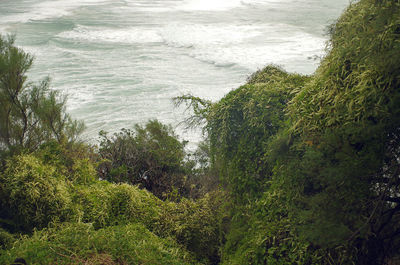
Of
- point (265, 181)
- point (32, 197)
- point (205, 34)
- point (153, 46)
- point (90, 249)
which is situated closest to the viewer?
point (90, 249)

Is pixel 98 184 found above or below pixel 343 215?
below

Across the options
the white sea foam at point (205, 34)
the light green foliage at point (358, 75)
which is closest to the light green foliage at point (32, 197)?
the light green foliage at point (358, 75)

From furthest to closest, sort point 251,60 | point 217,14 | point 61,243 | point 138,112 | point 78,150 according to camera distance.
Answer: point 217,14, point 251,60, point 138,112, point 78,150, point 61,243

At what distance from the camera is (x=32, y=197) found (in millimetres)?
3148

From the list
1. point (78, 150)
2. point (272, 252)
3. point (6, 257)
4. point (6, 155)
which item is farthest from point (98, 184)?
point (272, 252)

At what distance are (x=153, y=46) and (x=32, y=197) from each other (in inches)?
858

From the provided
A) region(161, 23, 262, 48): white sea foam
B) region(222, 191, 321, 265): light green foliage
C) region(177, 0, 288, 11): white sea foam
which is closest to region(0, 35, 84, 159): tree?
region(222, 191, 321, 265): light green foliage

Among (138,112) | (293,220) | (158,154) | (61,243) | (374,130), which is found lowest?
(138,112)

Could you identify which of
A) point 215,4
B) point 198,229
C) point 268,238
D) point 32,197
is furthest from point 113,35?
point 268,238

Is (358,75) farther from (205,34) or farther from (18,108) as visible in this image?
(205,34)

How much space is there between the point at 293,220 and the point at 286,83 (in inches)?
43.7

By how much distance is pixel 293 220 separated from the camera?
2137 mm

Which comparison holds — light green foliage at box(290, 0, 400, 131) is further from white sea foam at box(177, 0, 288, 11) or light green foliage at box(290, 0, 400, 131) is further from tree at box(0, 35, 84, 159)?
white sea foam at box(177, 0, 288, 11)

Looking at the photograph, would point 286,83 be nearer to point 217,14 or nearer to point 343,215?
point 343,215
